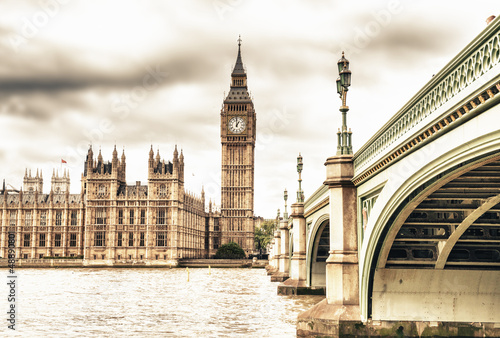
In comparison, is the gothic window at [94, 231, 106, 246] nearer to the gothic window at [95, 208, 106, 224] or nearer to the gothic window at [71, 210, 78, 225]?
the gothic window at [95, 208, 106, 224]

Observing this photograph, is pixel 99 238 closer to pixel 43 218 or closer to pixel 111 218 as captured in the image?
pixel 111 218

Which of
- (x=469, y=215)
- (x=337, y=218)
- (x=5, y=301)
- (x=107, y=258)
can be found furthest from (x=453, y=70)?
(x=107, y=258)

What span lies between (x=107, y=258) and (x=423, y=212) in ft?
325

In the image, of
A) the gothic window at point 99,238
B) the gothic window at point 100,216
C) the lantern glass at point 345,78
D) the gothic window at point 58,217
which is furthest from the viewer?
the gothic window at point 58,217

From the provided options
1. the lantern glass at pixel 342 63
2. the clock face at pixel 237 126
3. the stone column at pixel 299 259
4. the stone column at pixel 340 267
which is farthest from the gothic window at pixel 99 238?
the lantern glass at pixel 342 63

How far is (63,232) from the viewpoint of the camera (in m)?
116

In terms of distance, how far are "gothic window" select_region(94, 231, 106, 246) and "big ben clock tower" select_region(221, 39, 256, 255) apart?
27.6 meters

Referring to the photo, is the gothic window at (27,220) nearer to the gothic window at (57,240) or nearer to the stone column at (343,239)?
the gothic window at (57,240)

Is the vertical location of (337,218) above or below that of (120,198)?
below

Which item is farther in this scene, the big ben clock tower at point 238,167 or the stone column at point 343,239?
the big ben clock tower at point 238,167

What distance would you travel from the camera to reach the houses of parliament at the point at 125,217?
109 metres

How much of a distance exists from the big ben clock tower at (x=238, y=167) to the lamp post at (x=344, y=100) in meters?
109

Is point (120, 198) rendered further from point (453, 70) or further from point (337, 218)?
point (453, 70)

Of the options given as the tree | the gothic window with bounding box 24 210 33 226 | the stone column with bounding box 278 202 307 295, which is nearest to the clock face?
the tree
